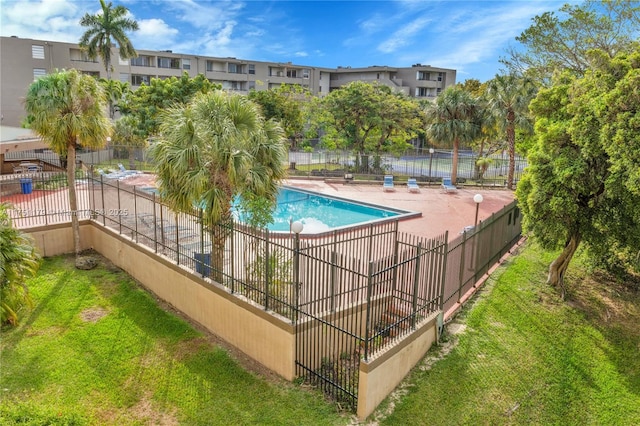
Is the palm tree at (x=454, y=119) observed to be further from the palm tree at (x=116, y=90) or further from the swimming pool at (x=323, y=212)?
the palm tree at (x=116, y=90)

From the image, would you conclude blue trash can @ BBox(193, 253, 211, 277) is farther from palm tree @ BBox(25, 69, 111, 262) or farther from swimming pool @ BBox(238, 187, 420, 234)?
swimming pool @ BBox(238, 187, 420, 234)

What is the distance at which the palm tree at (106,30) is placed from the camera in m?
42.1

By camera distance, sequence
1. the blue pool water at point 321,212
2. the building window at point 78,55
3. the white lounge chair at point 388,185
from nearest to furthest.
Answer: the blue pool water at point 321,212 < the white lounge chair at point 388,185 < the building window at point 78,55

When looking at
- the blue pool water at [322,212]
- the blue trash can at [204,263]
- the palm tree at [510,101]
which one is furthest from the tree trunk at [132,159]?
the palm tree at [510,101]

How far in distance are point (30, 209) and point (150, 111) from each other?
1735cm

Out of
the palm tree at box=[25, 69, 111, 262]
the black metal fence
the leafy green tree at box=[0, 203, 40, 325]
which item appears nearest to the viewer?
the leafy green tree at box=[0, 203, 40, 325]

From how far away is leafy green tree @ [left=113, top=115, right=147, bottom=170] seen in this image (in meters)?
32.0

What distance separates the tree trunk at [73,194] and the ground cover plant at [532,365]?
12.0 metres

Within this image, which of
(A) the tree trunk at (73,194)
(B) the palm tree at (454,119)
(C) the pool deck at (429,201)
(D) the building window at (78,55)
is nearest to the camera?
(A) the tree trunk at (73,194)

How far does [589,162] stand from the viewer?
10320 mm

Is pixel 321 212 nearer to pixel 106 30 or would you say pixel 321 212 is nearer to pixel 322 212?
pixel 322 212

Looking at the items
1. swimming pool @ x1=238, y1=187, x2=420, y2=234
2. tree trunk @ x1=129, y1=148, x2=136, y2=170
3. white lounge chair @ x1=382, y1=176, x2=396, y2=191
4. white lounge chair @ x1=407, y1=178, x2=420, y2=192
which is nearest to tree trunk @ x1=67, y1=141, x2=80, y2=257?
swimming pool @ x1=238, y1=187, x2=420, y2=234

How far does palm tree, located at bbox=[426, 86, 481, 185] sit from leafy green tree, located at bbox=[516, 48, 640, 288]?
1793 cm

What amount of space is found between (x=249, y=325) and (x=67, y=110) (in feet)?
29.8
